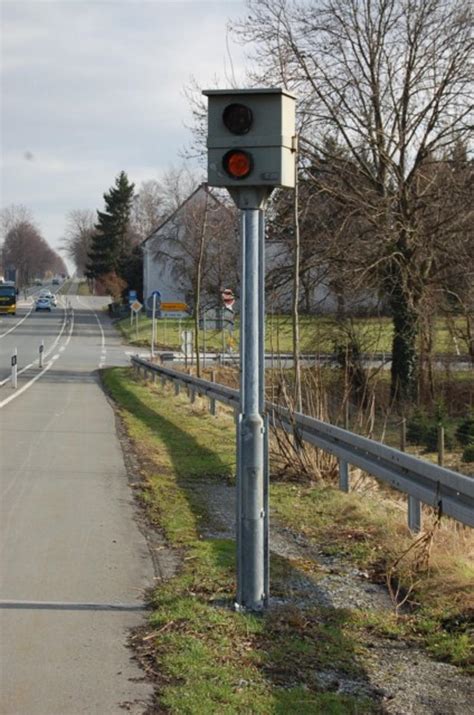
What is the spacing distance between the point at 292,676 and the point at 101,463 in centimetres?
809

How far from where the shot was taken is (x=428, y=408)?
25.8 m

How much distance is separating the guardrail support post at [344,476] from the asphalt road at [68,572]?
7.25 feet

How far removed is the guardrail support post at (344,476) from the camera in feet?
34.1

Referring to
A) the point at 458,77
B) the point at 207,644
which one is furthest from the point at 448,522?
the point at 458,77

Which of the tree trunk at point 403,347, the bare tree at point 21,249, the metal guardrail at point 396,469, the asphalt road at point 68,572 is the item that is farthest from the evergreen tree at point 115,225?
the metal guardrail at point 396,469

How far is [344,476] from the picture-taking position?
412 inches

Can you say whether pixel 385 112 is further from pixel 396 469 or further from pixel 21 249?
pixel 21 249

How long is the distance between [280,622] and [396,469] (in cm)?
296

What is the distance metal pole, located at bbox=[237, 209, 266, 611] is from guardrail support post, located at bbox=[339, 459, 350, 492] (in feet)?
14.7

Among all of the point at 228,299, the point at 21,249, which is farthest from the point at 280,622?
the point at 21,249

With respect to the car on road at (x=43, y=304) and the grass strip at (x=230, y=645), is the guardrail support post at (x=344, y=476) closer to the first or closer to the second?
the grass strip at (x=230, y=645)

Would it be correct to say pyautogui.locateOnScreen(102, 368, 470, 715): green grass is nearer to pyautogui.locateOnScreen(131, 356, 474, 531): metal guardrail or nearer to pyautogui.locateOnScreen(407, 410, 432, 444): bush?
pyautogui.locateOnScreen(131, 356, 474, 531): metal guardrail

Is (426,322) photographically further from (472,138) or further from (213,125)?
(213,125)

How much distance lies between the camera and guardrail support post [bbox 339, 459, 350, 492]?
409 inches
